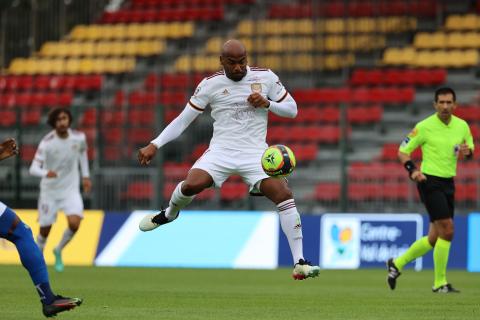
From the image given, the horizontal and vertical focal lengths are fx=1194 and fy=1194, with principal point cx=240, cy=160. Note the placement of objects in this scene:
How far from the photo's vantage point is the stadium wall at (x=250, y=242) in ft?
66.1

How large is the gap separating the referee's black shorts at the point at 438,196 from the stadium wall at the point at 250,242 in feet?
20.2

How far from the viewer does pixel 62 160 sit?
59.6 feet

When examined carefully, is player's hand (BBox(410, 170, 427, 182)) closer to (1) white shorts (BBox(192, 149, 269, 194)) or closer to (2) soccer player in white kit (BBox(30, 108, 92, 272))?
(1) white shorts (BBox(192, 149, 269, 194))

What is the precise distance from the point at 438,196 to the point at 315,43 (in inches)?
538

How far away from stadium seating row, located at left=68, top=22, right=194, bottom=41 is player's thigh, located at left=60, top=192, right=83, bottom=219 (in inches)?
522

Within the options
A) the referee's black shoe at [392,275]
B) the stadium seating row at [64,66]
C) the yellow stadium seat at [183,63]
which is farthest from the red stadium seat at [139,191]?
the referee's black shoe at [392,275]

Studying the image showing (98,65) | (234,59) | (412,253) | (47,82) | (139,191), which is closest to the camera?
(234,59)

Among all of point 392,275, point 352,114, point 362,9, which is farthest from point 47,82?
point 392,275

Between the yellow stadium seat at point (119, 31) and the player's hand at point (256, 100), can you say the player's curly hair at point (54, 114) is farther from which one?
the yellow stadium seat at point (119, 31)

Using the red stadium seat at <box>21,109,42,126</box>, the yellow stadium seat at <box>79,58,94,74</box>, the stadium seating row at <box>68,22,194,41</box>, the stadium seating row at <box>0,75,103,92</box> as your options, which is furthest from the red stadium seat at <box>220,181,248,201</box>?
the yellow stadium seat at <box>79,58,94,74</box>

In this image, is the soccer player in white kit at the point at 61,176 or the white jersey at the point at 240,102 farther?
the soccer player in white kit at the point at 61,176

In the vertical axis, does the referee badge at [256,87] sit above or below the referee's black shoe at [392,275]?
above

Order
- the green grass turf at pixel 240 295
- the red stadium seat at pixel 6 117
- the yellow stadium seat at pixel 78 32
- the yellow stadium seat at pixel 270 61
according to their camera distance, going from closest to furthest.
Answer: the green grass turf at pixel 240 295, the red stadium seat at pixel 6 117, the yellow stadium seat at pixel 270 61, the yellow stadium seat at pixel 78 32

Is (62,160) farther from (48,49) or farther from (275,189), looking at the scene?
(48,49)
